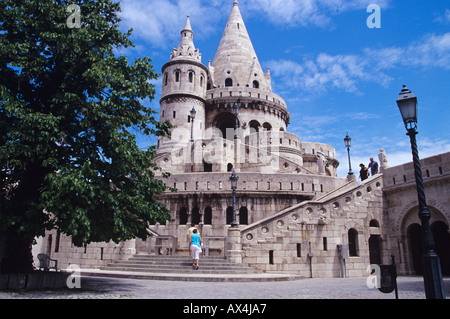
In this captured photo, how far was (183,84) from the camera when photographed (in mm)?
35344

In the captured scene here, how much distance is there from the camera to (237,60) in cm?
4288

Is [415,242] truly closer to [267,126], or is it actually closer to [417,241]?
[417,241]

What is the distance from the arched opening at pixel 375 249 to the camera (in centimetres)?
1744

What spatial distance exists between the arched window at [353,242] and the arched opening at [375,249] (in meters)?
1.22

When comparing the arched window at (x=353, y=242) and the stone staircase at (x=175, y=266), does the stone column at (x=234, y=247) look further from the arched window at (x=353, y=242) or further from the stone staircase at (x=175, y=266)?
the arched window at (x=353, y=242)

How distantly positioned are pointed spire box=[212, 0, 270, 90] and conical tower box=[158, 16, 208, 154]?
5679mm

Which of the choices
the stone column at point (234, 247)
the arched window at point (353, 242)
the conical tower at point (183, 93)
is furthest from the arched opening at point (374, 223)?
the conical tower at point (183, 93)

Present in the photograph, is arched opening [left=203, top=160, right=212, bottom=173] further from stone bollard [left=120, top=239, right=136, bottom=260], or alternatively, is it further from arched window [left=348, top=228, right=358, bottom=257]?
arched window [left=348, top=228, right=358, bottom=257]

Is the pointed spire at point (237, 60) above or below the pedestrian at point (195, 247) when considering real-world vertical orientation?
above

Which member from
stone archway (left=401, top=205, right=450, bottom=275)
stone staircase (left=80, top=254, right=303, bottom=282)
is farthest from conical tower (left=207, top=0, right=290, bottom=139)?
stone staircase (left=80, top=254, right=303, bottom=282)

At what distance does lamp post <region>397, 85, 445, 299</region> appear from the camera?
21.4ft
